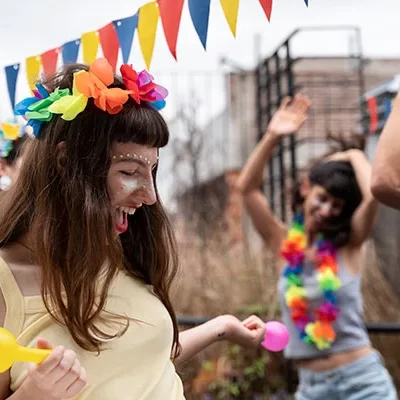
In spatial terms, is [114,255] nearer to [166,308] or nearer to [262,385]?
[166,308]

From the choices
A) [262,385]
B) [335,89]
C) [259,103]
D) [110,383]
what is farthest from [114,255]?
[335,89]

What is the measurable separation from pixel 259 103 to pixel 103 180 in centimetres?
516

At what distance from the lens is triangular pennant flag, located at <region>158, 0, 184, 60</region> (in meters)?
2.12

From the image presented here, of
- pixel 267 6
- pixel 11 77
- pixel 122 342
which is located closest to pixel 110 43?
pixel 11 77

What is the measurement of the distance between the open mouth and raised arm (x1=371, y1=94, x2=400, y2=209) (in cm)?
60

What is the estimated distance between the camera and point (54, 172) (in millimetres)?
1498

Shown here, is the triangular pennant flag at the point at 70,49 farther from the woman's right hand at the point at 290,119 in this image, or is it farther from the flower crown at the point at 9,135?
the woman's right hand at the point at 290,119

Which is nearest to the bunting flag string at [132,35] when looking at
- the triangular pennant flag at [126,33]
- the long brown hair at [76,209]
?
the triangular pennant flag at [126,33]

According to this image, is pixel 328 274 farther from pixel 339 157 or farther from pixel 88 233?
pixel 88 233

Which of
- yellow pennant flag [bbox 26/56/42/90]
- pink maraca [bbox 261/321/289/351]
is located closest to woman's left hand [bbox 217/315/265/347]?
pink maraca [bbox 261/321/289/351]

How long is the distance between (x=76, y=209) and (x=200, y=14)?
79cm

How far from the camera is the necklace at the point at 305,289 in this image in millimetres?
3102

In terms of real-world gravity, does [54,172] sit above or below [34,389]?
above

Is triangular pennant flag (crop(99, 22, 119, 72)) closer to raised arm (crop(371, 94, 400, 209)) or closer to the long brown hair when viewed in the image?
the long brown hair
